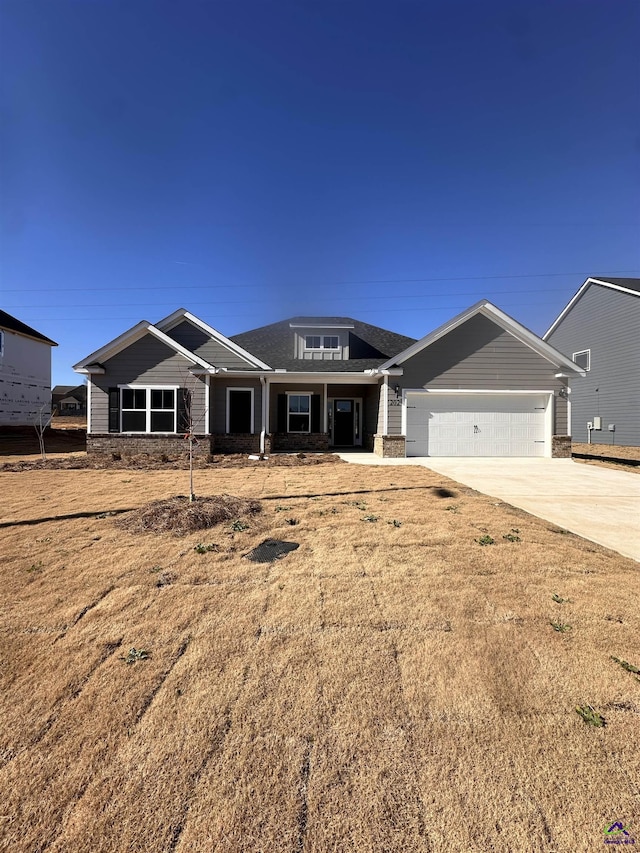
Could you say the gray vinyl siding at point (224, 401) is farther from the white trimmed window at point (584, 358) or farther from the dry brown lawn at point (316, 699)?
the white trimmed window at point (584, 358)

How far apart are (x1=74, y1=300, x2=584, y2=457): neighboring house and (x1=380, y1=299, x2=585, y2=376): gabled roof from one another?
36 millimetres

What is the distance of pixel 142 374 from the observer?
13.4 meters

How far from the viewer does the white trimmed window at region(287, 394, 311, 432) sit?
1602cm

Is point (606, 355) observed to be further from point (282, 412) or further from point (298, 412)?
point (282, 412)

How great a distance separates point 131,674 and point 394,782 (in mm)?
1645

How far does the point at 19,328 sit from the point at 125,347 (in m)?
16.7

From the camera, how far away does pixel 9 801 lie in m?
1.60

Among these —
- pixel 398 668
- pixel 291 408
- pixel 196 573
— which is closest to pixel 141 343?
pixel 291 408

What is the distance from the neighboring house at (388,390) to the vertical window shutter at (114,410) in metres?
0.03

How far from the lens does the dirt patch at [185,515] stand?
5082 millimetres

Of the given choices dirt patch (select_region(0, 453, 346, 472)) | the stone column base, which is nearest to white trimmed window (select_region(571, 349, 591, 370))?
the stone column base

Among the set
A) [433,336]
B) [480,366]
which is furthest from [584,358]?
[433,336]

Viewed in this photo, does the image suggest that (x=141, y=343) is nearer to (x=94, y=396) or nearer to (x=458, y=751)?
(x=94, y=396)

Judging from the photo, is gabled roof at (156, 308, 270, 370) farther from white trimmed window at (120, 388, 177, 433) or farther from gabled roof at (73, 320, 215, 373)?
white trimmed window at (120, 388, 177, 433)
